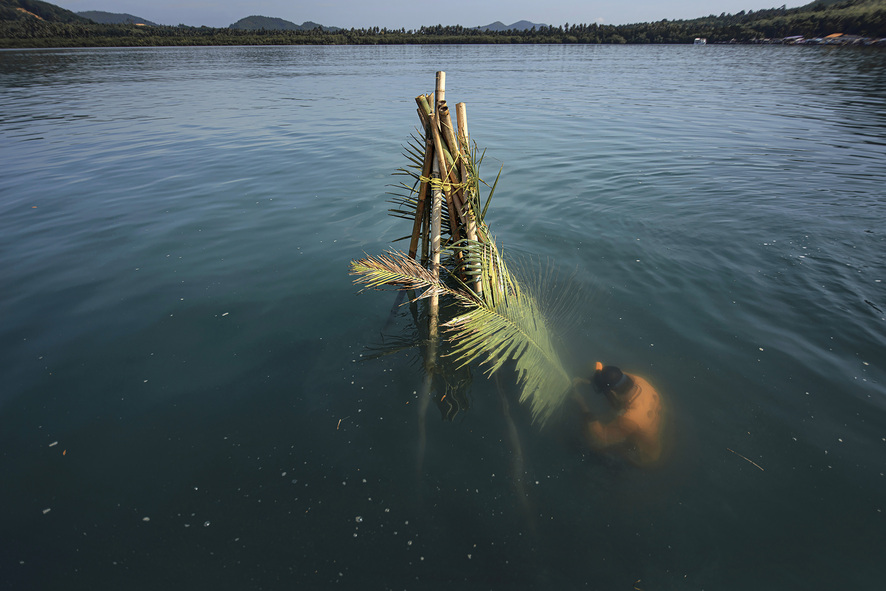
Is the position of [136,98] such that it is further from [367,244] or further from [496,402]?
[496,402]

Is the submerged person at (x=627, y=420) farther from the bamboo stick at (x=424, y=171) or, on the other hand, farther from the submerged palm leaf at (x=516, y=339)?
the bamboo stick at (x=424, y=171)

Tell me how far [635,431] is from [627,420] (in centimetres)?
12

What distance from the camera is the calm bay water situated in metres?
3.28

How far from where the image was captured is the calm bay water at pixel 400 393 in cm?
328

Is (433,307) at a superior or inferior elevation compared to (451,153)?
inferior

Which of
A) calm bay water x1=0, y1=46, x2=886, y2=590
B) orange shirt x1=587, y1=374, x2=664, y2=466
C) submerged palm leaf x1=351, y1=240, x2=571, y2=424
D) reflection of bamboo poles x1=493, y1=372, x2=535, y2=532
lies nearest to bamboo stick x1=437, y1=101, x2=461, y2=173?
submerged palm leaf x1=351, y1=240, x2=571, y2=424

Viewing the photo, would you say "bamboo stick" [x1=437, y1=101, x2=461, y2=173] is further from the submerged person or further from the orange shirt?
the orange shirt

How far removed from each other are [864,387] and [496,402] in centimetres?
399

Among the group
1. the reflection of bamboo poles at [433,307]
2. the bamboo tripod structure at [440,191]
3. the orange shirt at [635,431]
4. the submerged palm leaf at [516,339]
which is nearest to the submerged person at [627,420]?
the orange shirt at [635,431]

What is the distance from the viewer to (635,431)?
4188 millimetres

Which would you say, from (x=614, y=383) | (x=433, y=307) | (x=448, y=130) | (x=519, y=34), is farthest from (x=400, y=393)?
(x=519, y=34)

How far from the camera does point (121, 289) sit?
6.72 metres

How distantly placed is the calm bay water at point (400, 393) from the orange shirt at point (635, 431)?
0.56 feet

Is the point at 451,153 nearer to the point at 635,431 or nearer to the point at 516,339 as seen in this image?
the point at 516,339
